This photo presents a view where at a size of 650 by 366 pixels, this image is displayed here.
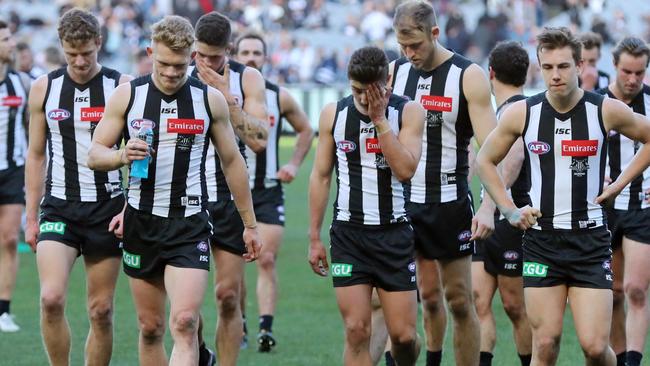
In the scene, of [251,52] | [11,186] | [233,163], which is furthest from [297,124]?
[233,163]

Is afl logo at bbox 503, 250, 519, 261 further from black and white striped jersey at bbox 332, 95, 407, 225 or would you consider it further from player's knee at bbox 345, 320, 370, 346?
player's knee at bbox 345, 320, 370, 346

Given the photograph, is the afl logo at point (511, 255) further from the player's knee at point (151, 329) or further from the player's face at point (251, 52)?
the player's face at point (251, 52)

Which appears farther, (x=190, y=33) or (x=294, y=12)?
(x=294, y=12)

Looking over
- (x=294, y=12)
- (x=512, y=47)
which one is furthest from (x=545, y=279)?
(x=294, y=12)

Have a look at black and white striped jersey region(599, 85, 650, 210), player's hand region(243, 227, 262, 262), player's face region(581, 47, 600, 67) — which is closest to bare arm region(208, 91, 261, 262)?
player's hand region(243, 227, 262, 262)

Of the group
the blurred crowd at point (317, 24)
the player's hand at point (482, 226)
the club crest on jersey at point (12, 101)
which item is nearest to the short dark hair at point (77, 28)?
the player's hand at point (482, 226)

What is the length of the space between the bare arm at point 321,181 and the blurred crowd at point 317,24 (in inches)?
929

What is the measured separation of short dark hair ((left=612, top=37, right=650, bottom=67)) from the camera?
9.39 meters

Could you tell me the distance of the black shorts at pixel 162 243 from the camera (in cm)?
780

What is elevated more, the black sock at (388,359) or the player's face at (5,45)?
the player's face at (5,45)

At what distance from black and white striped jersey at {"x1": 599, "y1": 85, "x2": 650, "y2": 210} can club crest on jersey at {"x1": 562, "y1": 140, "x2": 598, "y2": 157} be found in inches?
74.1

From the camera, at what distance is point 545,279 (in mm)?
7715

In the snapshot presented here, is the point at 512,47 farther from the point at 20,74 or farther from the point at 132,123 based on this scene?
the point at 20,74

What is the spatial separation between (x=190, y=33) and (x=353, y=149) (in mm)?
1191
